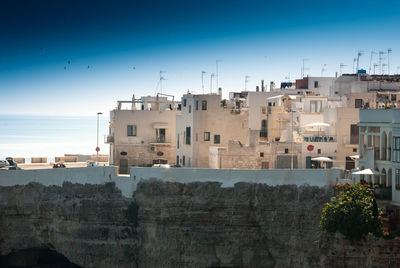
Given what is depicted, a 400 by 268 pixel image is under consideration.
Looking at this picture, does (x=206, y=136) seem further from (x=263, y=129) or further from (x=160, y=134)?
(x=160, y=134)

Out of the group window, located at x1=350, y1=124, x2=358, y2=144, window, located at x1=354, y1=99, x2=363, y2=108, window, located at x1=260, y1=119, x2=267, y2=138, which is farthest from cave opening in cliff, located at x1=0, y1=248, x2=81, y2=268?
window, located at x1=354, y1=99, x2=363, y2=108

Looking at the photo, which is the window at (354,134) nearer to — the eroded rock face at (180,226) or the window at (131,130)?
the eroded rock face at (180,226)

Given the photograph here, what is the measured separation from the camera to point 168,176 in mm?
44250

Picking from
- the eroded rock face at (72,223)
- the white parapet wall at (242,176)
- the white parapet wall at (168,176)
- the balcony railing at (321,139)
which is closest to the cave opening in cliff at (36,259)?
the eroded rock face at (72,223)

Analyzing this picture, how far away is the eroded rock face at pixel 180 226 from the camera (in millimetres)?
41562

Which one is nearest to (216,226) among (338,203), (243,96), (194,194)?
(194,194)

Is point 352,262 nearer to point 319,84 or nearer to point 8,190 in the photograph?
point 8,190

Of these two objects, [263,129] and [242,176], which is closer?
[242,176]

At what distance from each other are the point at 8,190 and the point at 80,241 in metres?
5.10

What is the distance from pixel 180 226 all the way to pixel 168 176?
265cm

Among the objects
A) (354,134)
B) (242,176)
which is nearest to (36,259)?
(242,176)

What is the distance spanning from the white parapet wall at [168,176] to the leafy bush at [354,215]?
8.80ft

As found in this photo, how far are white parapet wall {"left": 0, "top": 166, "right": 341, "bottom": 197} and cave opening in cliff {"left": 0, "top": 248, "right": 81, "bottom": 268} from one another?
174 inches

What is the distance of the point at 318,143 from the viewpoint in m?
52.3
